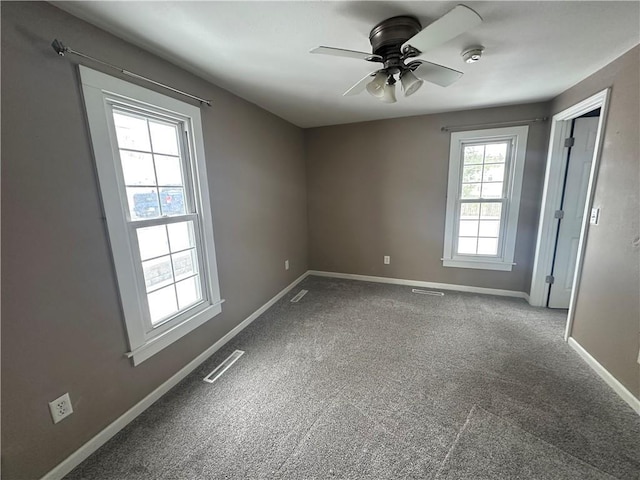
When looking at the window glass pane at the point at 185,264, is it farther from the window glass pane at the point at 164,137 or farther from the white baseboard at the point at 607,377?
the white baseboard at the point at 607,377

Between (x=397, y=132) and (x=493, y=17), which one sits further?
(x=397, y=132)

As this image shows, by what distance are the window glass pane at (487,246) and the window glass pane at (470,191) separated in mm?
570

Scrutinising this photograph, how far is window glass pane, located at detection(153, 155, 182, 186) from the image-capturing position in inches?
69.8

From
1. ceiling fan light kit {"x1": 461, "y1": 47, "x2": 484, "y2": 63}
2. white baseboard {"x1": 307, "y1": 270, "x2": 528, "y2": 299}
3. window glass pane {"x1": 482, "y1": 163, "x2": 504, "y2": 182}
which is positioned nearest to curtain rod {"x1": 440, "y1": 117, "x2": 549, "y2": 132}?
window glass pane {"x1": 482, "y1": 163, "x2": 504, "y2": 182}

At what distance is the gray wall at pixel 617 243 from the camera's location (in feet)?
5.41

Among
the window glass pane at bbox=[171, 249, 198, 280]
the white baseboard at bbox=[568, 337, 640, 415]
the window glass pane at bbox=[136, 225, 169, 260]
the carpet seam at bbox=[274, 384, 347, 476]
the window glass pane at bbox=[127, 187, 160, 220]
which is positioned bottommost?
the carpet seam at bbox=[274, 384, 347, 476]

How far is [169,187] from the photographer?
1.85m

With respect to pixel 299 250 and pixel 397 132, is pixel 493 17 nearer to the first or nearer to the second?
pixel 397 132

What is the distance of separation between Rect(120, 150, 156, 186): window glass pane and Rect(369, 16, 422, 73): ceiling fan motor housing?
5.16 feet

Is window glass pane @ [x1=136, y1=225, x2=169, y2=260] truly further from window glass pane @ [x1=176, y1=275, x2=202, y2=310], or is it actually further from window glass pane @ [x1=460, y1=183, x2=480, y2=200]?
window glass pane @ [x1=460, y1=183, x2=480, y2=200]

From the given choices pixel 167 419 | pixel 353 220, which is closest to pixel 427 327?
pixel 353 220

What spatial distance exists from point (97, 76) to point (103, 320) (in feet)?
4.37

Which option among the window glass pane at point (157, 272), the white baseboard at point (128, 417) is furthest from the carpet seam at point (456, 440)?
the window glass pane at point (157, 272)

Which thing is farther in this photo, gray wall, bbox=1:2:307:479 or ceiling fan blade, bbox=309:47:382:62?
ceiling fan blade, bbox=309:47:382:62
